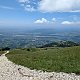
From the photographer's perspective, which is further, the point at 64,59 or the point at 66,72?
the point at 64,59

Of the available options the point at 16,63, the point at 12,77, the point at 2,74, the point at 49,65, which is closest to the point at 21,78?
the point at 12,77

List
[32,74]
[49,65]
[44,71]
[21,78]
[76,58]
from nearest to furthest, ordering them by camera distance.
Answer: [21,78] < [32,74] < [44,71] < [49,65] < [76,58]

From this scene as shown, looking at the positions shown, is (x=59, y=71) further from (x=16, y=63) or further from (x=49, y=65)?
(x=16, y=63)

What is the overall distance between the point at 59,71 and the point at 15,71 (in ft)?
22.3

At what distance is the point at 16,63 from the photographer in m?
45.2

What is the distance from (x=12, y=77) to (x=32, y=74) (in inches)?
125

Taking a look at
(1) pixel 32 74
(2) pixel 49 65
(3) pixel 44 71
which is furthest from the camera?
(2) pixel 49 65

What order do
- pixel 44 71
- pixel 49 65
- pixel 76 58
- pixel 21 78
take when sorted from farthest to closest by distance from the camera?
pixel 76 58, pixel 49 65, pixel 44 71, pixel 21 78

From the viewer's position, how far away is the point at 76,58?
145 ft

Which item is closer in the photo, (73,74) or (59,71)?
(73,74)

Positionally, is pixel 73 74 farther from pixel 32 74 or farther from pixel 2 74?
pixel 2 74

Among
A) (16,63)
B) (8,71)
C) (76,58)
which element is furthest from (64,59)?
(8,71)

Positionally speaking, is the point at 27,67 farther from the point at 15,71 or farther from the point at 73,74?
the point at 73,74

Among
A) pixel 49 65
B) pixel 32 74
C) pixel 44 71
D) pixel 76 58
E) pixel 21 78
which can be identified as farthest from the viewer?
pixel 76 58
